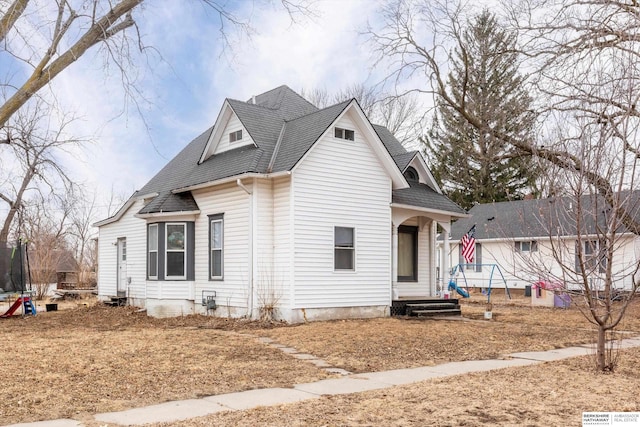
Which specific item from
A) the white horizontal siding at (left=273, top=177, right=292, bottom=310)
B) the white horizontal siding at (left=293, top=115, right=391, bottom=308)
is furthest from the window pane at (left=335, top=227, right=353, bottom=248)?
the white horizontal siding at (left=273, top=177, right=292, bottom=310)

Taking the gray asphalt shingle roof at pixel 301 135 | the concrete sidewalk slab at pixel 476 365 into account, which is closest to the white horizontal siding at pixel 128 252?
the gray asphalt shingle roof at pixel 301 135

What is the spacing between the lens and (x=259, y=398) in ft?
22.1

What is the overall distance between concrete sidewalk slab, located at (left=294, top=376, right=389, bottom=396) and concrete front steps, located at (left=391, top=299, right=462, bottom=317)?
9431 mm

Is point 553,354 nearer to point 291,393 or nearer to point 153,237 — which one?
point 291,393

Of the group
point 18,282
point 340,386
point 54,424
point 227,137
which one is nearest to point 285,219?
point 227,137

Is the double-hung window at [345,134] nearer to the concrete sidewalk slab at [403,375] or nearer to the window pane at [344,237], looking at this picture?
the window pane at [344,237]

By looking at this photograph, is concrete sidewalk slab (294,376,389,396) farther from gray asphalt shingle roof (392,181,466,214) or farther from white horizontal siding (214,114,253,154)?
A: gray asphalt shingle roof (392,181,466,214)

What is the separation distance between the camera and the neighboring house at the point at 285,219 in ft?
49.8

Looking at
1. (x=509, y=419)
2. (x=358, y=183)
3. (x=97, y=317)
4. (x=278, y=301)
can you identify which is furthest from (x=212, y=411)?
(x=97, y=317)

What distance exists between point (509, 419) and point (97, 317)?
14700 millimetres

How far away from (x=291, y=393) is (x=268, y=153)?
9955mm

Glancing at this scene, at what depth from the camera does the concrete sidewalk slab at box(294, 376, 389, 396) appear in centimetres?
715

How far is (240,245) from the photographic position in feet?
51.5

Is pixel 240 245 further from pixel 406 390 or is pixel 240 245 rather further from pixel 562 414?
pixel 562 414
